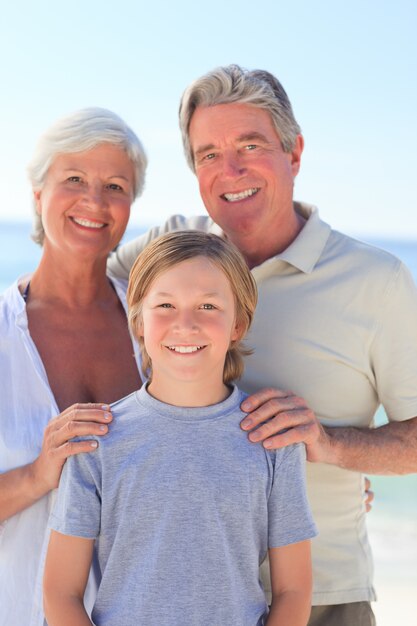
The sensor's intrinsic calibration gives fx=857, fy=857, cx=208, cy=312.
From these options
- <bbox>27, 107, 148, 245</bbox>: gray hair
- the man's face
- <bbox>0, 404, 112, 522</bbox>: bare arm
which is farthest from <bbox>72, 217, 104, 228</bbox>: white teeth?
<bbox>0, 404, 112, 522</bbox>: bare arm

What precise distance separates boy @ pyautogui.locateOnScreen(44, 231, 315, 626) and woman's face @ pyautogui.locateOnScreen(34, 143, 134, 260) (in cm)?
68

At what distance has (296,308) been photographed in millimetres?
2650

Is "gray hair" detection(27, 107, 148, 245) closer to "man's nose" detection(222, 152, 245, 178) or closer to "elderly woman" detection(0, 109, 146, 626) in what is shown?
"elderly woman" detection(0, 109, 146, 626)

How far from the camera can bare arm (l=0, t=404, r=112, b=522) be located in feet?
7.07

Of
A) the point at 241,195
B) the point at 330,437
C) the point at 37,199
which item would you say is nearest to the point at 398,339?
the point at 330,437

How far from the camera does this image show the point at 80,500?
210 centimetres

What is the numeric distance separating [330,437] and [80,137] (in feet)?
4.04

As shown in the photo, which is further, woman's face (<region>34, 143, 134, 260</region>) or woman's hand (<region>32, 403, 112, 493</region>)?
woman's face (<region>34, 143, 134, 260</region>)

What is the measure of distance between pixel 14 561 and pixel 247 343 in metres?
0.95

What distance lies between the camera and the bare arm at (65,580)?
2076 millimetres

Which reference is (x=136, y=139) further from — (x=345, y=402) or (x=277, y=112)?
(x=345, y=402)

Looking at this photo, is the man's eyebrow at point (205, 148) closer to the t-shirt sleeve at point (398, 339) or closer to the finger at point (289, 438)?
the t-shirt sleeve at point (398, 339)

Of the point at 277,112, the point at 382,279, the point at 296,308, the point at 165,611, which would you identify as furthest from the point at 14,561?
the point at 277,112

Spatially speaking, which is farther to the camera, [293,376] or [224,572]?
[293,376]
